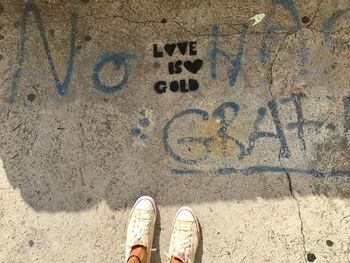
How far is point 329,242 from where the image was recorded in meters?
2.67

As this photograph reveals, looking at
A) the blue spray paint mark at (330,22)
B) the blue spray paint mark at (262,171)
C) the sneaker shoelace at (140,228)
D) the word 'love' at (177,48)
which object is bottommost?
the sneaker shoelace at (140,228)

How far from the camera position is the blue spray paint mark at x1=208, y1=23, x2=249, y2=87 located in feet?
9.79

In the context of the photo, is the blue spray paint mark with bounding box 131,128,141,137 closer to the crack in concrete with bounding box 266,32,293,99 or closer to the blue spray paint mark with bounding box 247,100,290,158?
the blue spray paint mark with bounding box 247,100,290,158

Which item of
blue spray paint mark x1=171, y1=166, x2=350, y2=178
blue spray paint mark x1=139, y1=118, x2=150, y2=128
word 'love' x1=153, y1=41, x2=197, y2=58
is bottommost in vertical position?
blue spray paint mark x1=171, y1=166, x2=350, y2=178

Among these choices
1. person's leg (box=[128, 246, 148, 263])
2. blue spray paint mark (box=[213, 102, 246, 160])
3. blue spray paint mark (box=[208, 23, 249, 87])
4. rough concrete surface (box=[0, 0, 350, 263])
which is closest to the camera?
person's leg (box=[128, 246, 148, 263])

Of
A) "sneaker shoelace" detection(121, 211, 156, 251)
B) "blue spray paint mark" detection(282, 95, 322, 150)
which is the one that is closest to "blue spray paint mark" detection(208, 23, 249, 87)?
"blue spray paint mark" detection(282, 95, 322, 150)

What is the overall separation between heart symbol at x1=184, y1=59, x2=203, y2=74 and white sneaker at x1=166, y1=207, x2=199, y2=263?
0.99m

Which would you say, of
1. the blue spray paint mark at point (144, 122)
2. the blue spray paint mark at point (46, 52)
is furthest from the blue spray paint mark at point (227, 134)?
the blue spray paint mark at point (46, 52)

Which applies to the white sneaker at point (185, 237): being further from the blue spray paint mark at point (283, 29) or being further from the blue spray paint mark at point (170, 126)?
the blue spray paint mark at point (283, 29)

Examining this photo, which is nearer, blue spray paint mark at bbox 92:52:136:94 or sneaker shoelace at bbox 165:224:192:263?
sneaker shoelace at bbox 165:224:192:263

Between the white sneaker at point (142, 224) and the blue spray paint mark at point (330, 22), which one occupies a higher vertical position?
the blue spray paint mark at point (330, 22)

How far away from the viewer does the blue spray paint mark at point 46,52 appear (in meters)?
3.08

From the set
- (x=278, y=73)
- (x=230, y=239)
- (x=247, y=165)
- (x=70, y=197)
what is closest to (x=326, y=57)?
(x=278, y=73)

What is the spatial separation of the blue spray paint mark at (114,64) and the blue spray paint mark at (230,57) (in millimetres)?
576
